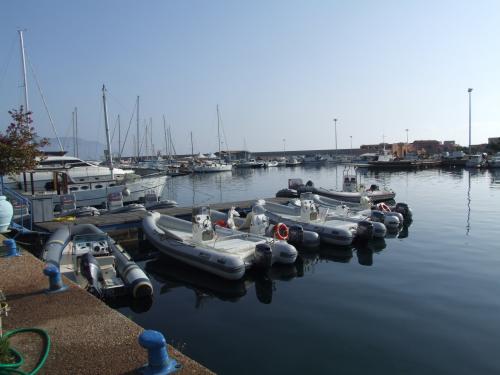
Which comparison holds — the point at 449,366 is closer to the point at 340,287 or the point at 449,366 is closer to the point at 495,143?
the point at 340,287

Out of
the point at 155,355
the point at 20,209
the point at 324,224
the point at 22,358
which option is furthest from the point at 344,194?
the point at 22,358

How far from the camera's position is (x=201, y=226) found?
1384 centimetres

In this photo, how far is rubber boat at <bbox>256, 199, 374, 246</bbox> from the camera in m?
16.7

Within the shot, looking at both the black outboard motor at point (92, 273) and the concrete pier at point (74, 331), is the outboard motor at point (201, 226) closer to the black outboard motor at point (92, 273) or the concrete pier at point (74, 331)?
the black outboard motor at point (92, 273)

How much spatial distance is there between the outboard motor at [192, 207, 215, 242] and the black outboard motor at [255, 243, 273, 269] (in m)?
1.87

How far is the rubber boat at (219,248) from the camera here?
12377 mm

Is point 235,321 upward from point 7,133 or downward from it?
downward

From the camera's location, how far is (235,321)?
384 inches

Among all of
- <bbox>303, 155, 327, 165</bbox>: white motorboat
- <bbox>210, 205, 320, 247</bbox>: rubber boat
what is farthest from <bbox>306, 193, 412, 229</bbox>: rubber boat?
<bbox>303, 155, 327, 165</bbox>: white motorboat

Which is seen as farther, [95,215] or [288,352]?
[95,215]

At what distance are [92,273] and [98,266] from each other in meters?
0.58

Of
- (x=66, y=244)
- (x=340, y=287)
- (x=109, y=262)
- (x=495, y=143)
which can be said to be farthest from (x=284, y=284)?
(x=495, y=143)

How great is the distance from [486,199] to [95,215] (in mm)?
27525

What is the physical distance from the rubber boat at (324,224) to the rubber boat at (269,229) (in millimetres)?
710
